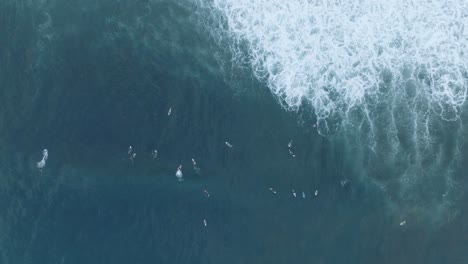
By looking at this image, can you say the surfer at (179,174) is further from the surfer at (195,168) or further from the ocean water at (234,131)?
the surfer at (195,168)

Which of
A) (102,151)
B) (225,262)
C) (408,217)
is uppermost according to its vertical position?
(102,151)

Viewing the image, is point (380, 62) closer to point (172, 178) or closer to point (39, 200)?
point (172, 178)

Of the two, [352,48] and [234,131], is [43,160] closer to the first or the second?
[234,131]

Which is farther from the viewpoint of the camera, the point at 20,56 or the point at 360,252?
the point at 20,56

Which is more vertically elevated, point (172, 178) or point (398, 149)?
point (398, 149)

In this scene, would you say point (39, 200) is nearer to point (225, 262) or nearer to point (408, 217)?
point (225, 262)

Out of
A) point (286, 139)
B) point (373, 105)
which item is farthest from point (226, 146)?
point (373, 105)

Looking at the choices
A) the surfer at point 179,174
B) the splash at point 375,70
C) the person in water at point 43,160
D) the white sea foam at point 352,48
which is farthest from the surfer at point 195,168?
the person in water at point 43,160

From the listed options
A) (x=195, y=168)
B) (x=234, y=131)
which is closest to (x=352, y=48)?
(x=234, y=131)
